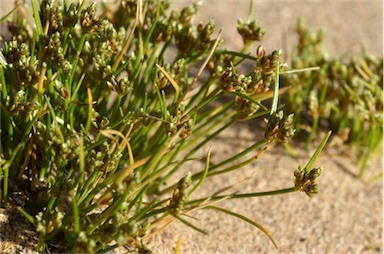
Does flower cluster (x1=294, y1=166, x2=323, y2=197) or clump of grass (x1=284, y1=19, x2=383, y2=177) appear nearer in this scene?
flower cluster (x1=294, y1=166, x2=323, y2=197)

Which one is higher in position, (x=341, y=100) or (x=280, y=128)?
(x=341, y=100)

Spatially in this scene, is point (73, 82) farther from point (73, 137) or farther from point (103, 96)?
point (73, 137)

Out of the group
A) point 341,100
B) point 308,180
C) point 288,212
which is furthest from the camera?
point 341,100

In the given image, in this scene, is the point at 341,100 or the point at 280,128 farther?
the point at 341,100

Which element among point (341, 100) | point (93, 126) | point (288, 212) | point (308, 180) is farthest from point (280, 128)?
point (341, 100)

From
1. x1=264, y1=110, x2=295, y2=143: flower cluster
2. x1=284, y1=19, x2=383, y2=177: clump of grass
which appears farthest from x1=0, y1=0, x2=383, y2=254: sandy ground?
x1=264, y1=110, x2=295, y2=143: flower cluster

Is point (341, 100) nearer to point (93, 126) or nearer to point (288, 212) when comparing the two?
point (288, 212)

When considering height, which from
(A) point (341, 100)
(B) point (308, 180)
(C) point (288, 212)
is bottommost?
(B) point (308, 180)

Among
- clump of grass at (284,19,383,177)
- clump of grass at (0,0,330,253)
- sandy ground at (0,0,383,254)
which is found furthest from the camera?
clump of grass at (284,19,383,177)

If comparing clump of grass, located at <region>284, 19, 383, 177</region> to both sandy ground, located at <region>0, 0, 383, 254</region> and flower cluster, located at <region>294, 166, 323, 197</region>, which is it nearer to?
sandy ground, located at <region>0, 0, 383, 254</region>
